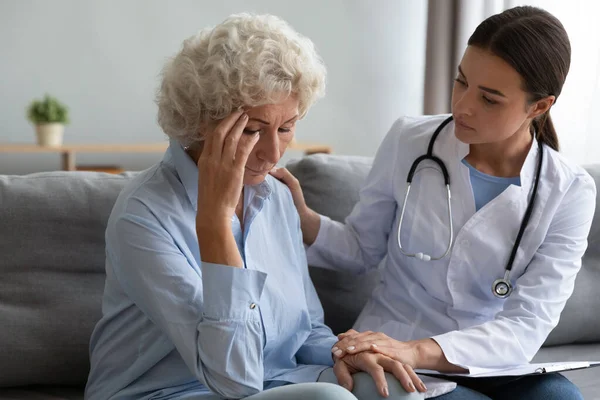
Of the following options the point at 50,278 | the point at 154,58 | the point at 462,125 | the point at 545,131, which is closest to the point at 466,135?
the point at 462,125

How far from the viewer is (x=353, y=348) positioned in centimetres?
146

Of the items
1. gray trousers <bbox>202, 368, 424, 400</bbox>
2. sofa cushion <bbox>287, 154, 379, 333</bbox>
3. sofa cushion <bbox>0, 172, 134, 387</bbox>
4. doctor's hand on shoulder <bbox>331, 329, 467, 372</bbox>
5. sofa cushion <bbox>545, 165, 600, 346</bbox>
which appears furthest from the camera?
sofa cushion <bbox>545, 165, 600, 346</bbox>

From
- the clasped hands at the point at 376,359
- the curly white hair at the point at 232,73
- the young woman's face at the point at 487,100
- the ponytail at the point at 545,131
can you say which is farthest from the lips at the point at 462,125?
the clasped hands at the point at 376,359

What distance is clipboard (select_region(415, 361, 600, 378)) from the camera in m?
1.54

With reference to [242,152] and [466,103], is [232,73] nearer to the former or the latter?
[242,152]

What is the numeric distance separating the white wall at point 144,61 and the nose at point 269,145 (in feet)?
10.8

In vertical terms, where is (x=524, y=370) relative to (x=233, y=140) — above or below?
below

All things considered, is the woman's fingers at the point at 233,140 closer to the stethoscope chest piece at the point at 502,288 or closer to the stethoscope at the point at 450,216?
the stethoscope at the point at 450,216

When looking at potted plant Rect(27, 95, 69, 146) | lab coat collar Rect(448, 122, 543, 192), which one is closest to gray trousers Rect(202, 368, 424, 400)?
lab coat collar Rect(448, 122, 543, 192)

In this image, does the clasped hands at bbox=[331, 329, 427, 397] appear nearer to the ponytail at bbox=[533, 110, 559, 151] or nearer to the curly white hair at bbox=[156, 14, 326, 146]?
the curly white hair at bbox=[156, 14, 326, 146]

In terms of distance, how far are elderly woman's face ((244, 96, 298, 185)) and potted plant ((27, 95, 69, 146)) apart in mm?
2946

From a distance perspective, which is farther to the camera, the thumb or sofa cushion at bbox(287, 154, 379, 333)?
sofa cushion at bbox(287, 154, 379, 333)

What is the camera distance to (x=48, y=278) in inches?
68.9

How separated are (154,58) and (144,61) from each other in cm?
6
